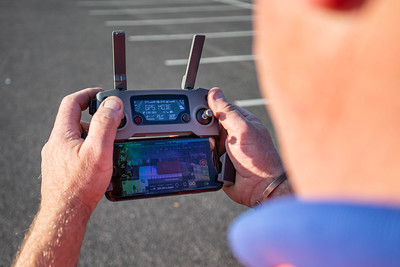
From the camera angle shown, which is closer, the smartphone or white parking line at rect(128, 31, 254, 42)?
the smartphone

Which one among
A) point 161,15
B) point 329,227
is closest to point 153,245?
point 329,227

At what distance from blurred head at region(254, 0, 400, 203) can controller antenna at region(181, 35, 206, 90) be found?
1.32 m

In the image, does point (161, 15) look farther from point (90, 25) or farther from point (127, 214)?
point (127, 214)

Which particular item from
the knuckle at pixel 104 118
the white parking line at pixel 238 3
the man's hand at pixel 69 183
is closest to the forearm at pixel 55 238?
the man's hand at pixel 69 183

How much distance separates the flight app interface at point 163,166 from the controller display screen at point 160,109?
0.30 feet

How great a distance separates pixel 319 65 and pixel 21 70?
265 inches

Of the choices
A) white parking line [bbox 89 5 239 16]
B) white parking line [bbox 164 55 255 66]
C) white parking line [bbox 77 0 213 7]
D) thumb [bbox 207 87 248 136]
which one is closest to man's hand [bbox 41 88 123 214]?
thumb [bbox 207 87 248 136]

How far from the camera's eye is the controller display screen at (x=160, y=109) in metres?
1.77

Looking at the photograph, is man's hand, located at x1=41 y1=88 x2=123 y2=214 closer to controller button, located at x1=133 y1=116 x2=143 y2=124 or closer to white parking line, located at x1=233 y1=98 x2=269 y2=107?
controller button, located at x1=133 y1=116 x2=143 y2=124

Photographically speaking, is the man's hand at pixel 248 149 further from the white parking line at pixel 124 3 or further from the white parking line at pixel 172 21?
the white parking line at pixel 124 3

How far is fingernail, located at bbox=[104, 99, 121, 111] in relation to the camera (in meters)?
1.61

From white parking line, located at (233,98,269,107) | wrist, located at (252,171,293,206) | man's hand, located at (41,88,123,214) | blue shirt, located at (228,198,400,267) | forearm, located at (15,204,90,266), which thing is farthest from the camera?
white parking line, located at (233,98,269,107)

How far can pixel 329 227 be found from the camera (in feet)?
1.10

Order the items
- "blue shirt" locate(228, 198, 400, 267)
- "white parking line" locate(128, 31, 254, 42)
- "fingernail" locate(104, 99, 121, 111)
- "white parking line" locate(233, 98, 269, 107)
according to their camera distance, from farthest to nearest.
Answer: "white parking line" locate(128, 31, 254, 42) < "white parking line" locate(233, 98, 269, 107) < "fingernail" locate(104, 99, 121, 111) < "blue shirt" locate(228, 198, 400, 267)
